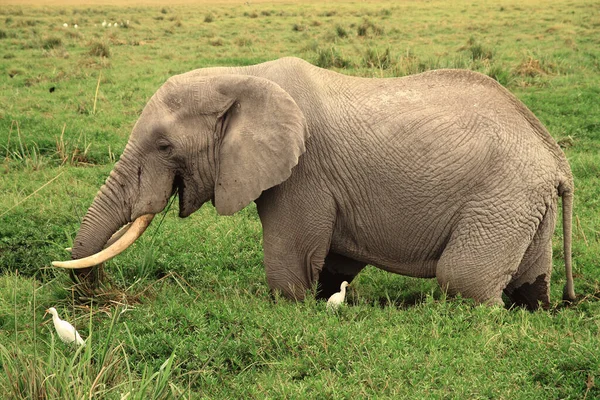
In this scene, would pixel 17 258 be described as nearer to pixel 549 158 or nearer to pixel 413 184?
pixel 413 184

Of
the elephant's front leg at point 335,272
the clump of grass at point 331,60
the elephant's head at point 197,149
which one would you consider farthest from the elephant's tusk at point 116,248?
the clump of grass at point 331,60

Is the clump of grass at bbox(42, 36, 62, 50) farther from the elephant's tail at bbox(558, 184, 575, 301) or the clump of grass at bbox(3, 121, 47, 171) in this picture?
the elephant's tail at bbox(558, 184, 575, 301)

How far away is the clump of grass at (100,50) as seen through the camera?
15453 millimetres

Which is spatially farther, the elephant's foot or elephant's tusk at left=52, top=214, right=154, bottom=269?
the elephant's foot

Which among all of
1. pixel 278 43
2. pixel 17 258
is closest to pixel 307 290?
pixel 17 258

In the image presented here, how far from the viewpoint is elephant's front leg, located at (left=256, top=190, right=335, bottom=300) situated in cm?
519

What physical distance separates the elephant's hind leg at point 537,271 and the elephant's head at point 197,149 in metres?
1.74

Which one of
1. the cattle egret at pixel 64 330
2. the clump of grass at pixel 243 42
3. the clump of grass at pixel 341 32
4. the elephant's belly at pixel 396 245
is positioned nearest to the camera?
the cattle egret at pixel 64 330

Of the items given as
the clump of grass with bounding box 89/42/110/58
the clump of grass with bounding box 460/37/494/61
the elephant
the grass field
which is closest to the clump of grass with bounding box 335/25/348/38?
the clump of grass with bounding box 460/37/494/61

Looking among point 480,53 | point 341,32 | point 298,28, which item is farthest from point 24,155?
point 298,28

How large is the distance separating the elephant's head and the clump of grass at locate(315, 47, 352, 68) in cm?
884

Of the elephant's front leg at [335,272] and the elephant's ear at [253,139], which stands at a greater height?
the elephant's ear at [253,139]

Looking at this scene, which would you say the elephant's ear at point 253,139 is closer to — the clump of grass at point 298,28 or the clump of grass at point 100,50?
the clump of grass at point 100,50

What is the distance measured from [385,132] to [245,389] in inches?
75.3
